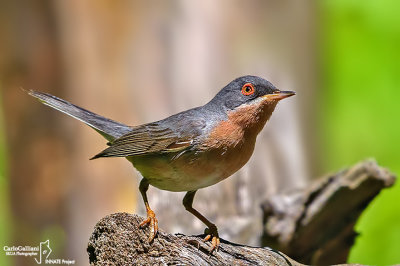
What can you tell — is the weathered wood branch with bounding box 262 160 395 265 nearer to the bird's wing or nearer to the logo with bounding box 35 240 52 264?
the bird's wing

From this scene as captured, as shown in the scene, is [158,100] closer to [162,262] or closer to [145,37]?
[145,37]

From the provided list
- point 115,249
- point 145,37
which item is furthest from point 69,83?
point 115,249

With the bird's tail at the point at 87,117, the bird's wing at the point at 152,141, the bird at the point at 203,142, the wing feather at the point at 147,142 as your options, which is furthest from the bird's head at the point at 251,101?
the bird's tail at the point at 87,117

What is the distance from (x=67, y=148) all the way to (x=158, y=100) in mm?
1699

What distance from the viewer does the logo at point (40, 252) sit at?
848 centimetres

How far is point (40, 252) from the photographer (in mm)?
8602

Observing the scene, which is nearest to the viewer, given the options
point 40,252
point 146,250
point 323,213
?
point 146,250

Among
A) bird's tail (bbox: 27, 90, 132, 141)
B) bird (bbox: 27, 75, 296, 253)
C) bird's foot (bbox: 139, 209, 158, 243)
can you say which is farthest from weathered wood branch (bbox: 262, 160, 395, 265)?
bird's foot (bbox: 139, 209, 158, 243)

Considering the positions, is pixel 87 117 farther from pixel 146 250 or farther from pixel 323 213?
pixel 323 213

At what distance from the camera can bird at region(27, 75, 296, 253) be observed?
4797mm

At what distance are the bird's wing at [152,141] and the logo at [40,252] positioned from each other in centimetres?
369

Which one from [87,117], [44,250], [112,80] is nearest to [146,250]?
[87,117]

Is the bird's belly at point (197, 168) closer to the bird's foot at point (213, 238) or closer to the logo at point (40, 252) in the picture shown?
the bird's foot at point (213, 238)

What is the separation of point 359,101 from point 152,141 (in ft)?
22.0
